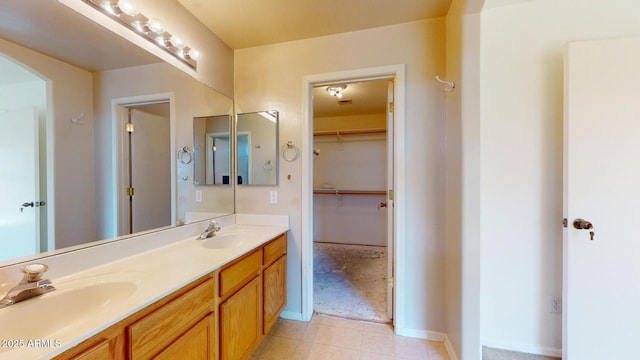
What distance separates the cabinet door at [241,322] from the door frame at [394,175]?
22.0 inches

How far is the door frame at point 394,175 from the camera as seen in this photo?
6.02 ft

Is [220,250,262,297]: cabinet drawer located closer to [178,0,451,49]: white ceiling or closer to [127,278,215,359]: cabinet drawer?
[127,278,215,359]: cabinet drawer

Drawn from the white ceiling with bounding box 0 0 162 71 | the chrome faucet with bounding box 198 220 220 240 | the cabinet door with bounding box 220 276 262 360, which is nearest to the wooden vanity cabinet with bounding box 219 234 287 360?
the cabinet door with bounding box 220 276 262 360

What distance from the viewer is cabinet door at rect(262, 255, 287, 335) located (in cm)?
169

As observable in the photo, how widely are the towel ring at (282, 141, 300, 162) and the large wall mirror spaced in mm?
850

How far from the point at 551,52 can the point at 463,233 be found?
4.52 feet

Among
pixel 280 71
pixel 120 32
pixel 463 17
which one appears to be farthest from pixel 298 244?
pixel 463 17

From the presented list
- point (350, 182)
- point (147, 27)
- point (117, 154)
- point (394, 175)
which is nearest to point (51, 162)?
point (117, 154)

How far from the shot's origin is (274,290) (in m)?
1.81

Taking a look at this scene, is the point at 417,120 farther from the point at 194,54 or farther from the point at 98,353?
the point at 98,353

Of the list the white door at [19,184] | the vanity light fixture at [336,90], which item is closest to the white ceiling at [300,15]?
the vanity light fixture at [336,90]

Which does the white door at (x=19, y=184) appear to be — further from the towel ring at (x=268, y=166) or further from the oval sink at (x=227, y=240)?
the towel ring at (x=268, y=166)

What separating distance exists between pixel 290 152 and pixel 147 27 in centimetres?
122

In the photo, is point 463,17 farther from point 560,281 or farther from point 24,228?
point 24,228
